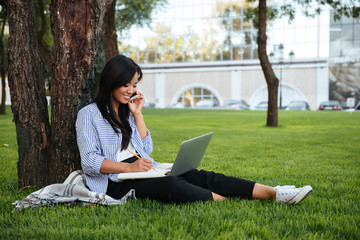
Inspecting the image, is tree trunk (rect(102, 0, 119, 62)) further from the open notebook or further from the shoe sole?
the shoe sole

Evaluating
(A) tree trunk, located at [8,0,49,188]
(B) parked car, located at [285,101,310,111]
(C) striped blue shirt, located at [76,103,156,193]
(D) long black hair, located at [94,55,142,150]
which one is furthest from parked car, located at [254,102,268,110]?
(C) striped blue shirt, located at [76,103,156,193]

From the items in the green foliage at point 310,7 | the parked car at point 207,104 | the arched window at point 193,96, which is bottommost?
the parked car at point 207,104

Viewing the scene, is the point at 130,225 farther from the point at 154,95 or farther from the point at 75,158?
the point at 154,95

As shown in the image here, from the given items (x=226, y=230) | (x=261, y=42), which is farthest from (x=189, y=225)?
(x=261, y=42)

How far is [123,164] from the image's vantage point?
11.2 ft

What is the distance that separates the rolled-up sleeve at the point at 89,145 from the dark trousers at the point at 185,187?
0.30 meters

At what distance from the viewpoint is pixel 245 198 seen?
3676 millimetres

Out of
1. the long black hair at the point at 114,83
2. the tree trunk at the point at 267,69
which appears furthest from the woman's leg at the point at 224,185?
the tree trunk at the point at 267,69

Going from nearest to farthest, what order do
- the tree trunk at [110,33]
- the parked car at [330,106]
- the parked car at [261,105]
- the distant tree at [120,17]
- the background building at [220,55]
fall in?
the tree trunk at [110,33]
the distant tree at [120,17]
the parked car at [330,106]
the parked car at [261,105]
the background building at [220,55]

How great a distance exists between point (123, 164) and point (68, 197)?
0.60m

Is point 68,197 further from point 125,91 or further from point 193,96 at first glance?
point 193,96

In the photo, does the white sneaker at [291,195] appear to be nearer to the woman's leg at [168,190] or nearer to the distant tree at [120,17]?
the woman's leg at [168,190]

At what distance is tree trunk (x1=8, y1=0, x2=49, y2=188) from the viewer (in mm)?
4070

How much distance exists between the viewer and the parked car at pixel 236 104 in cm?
4259
